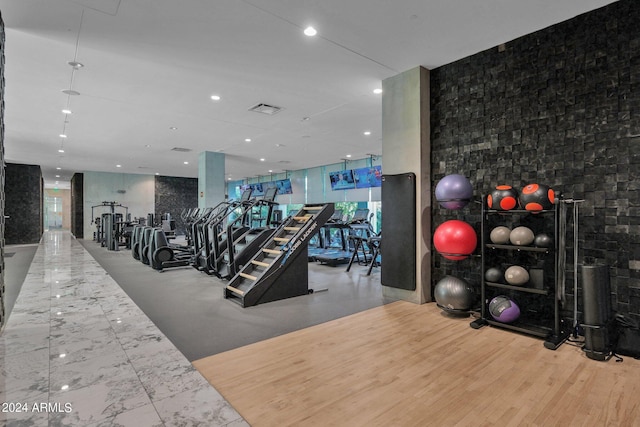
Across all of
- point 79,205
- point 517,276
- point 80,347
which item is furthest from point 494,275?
point 79,205

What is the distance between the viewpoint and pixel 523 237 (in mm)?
3365

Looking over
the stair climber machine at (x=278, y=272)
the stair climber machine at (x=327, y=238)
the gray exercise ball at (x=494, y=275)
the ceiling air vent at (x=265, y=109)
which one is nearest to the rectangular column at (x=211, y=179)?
the stair climber machine at (x=327, y=238)

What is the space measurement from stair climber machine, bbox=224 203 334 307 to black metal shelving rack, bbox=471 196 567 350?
249 cm

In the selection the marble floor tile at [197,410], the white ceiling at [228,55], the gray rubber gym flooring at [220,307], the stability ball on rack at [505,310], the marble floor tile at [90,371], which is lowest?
the gray rubber gym flooring at [220,307]

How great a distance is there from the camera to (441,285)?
13.0 ft

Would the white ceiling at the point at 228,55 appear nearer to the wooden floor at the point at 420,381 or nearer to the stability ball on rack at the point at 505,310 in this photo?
the stability ball on rack at the point at 505,310

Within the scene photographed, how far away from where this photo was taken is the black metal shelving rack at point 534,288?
10.5 ft

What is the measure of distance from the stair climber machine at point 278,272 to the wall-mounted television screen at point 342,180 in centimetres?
690

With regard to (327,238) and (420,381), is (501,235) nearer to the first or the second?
(420,381)

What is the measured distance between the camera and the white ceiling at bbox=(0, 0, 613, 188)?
3369 millimetres

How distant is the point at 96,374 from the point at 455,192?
12.6 feet

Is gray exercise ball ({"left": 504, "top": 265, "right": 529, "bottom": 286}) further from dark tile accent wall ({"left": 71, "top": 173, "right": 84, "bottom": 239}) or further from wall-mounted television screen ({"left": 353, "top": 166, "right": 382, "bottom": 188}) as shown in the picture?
dark tile accent wall ({"left": 71, "top": 173, "right": 84, "bottom": 239})

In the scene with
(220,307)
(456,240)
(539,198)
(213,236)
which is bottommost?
(220,307)

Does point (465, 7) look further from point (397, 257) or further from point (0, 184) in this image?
point (0, 184)
